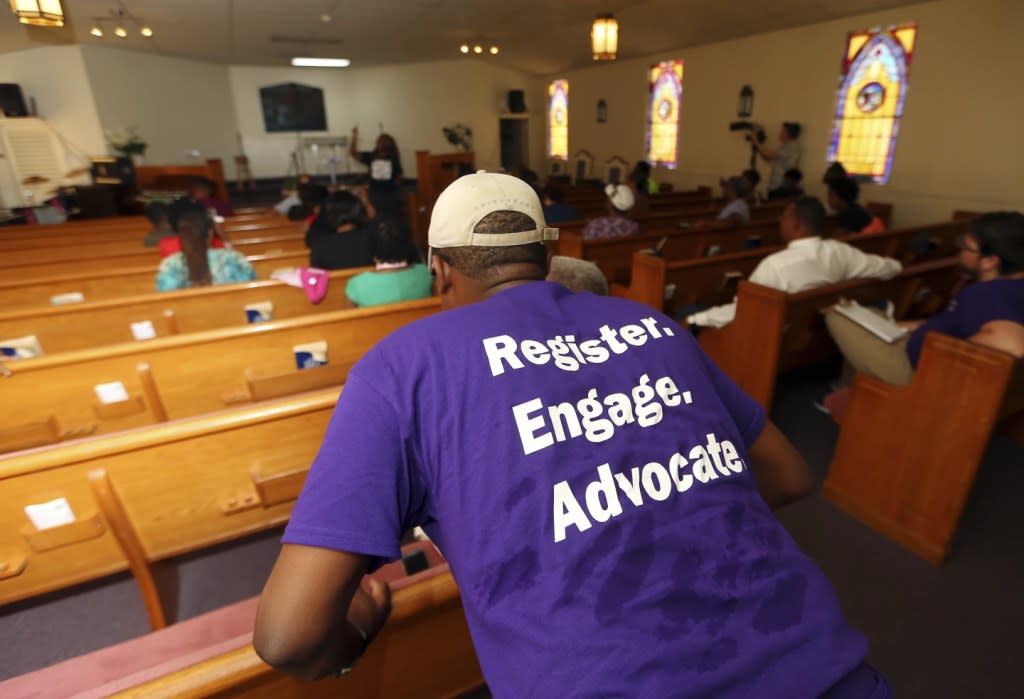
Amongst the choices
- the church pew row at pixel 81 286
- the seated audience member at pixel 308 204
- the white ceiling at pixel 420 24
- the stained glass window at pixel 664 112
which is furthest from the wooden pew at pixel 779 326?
the stained glass window at pixel 664 112

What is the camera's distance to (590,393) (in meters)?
0.78

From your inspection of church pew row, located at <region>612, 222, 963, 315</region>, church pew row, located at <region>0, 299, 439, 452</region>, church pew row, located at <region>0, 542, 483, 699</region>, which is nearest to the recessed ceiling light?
church pew row, located at <region>612, 222, 963, 315</region>

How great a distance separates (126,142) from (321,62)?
15.3ft

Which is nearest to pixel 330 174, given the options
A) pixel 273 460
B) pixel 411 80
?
pixel 411 80

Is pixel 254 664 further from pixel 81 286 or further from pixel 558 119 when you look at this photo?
pixel 558 119

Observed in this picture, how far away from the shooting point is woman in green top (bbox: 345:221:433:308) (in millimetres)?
2613

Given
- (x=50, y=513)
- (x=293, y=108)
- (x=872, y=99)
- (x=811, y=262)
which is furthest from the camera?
(x=293, y=108)

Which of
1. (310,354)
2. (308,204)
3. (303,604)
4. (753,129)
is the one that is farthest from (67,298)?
(753,129)

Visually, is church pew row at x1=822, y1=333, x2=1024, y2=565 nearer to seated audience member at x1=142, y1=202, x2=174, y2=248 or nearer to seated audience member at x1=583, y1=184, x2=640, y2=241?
seated audience member at x1=583, y1=184, x2=640, y2=241

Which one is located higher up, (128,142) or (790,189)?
(128,142)

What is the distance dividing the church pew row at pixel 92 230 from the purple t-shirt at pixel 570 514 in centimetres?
430

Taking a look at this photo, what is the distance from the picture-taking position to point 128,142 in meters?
9.13

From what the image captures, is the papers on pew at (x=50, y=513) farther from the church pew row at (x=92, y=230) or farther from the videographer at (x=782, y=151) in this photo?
the videographer at (x=782, y=151)

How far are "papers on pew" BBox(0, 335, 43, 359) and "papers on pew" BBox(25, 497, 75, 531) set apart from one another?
1.32 metres
